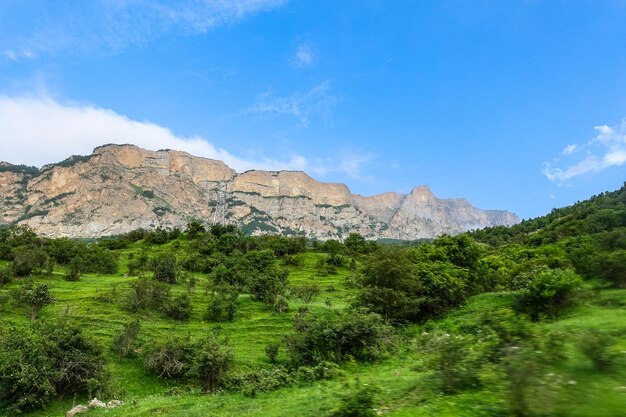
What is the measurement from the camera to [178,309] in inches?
1539

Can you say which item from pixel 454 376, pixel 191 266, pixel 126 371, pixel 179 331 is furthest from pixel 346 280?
pixel 454 376

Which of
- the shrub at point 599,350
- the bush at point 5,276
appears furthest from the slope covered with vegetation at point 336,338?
the bush at point 5,276

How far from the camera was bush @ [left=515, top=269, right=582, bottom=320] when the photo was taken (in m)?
20.6

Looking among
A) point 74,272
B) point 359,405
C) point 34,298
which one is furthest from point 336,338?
point 74,272

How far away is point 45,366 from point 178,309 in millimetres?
16134

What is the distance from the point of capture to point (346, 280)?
61.9 m

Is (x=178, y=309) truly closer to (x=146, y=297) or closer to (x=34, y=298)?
(x=146, y=297)

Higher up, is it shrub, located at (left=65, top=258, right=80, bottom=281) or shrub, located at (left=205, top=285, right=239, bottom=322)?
shrub, located at (left=65, top=258, right=80, bottom=281)

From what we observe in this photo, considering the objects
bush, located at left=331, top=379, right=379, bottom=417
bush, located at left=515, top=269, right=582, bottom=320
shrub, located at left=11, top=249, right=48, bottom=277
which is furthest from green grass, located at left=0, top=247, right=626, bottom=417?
shrub, located at left=11, top=249, right=48, bottom=277

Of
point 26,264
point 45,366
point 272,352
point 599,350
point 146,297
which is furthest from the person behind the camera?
point 26,264

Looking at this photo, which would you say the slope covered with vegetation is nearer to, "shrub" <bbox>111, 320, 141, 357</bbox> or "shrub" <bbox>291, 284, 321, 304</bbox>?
"shrub" <bbox>111, 320, 141, 357</bbox>

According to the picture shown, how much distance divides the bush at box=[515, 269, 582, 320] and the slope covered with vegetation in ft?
0.26

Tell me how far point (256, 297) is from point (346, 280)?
1902 cm

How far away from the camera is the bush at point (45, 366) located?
866 inches
